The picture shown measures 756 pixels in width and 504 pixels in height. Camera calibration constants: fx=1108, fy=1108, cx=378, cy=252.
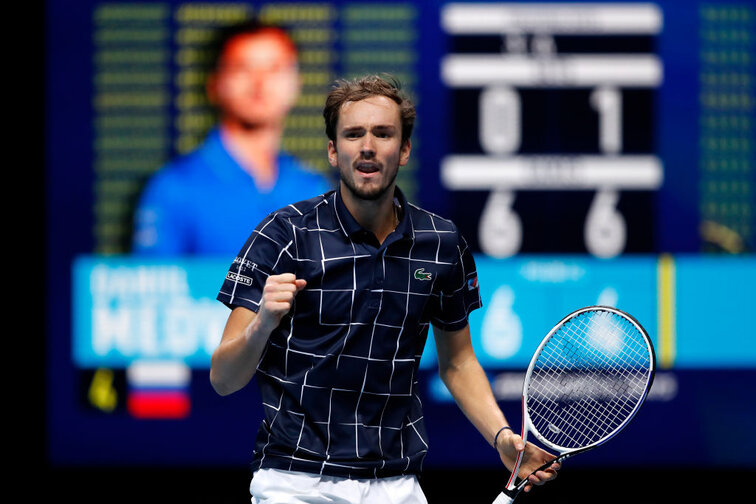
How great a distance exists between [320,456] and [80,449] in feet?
9.61

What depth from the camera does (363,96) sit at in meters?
2.33

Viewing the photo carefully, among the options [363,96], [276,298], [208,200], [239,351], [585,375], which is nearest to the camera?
[276,298]

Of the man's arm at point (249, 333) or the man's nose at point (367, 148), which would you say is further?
the man's nose at point (367, 148)

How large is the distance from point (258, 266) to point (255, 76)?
2.64 m

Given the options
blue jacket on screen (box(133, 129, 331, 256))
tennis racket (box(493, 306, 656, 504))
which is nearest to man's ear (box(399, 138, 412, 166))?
tennis racket (box(493, 306, 656, 504))

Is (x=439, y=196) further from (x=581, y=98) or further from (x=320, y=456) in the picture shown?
(x=320, y=456)

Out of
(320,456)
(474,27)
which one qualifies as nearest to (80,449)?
(474,27)

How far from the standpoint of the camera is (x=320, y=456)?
7.45ft

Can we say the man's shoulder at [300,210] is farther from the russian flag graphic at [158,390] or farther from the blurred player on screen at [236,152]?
the russian flag graphic at [158,390]

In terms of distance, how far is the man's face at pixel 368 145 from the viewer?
7.51ft

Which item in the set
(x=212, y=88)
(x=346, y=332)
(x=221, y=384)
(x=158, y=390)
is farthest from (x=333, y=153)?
(x=158, y=390)

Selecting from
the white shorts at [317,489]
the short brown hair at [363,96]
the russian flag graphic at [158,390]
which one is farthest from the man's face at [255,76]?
the white shorts at [317,489]

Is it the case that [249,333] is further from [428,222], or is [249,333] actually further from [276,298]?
[428,222]

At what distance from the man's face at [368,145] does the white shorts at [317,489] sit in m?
0.59
